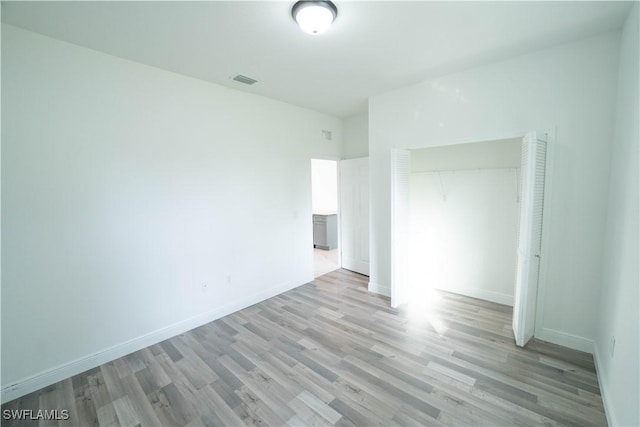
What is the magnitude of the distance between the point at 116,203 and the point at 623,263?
408 cm

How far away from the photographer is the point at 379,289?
4.05m

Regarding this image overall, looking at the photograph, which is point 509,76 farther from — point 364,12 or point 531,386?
point 531,386

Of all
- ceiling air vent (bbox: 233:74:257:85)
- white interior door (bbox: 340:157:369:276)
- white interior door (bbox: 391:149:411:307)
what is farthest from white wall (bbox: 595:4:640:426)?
ceiling air vent (bbox: 233:74:257:85)

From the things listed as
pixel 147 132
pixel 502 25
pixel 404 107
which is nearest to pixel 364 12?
pixel 502 25

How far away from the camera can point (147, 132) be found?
2.74 m

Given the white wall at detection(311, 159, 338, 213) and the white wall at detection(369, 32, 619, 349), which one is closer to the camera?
the white wall at detection(369, 32, 619, 349)

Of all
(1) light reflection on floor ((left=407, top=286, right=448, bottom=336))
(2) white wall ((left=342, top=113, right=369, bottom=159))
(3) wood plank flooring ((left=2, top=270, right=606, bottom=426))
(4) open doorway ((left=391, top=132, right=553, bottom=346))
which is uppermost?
(2) white wall ((left=342, top=113, right=369, bottom=159))

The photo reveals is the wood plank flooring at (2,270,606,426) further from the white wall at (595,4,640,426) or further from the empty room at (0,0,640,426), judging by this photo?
the white wall at (595,4,640,426)

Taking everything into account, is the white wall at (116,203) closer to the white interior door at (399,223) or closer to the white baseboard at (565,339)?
the white interior door at (399,223)

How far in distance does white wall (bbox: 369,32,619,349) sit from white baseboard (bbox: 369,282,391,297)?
1.76m

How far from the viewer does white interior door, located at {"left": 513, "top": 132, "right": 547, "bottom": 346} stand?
2.44 metres

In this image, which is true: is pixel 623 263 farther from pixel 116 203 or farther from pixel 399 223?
pixel 116 203

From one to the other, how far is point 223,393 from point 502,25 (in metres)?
3.70

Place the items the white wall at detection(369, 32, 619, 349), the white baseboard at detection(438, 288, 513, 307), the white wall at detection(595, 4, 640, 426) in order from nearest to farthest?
Answer: 1. the white wall at detection(595, 4, 640, 426)
2. the white wall at detection(369, 32, 619, 349)
3. the white baseboard at detection(438, 288, 513, 307)
